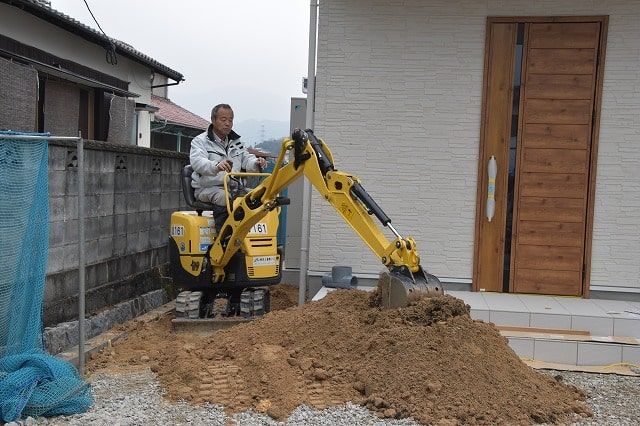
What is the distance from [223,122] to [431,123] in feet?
6.99

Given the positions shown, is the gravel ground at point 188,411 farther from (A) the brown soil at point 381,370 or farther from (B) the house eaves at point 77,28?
(B) the house eaves at point 77,28

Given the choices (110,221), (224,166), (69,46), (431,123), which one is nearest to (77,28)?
(69,46)

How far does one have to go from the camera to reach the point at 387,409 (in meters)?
3.95

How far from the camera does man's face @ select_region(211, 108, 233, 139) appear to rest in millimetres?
6180

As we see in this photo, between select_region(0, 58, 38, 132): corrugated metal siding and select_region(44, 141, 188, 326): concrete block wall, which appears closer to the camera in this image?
select_region(44, 141, 188, 326): concrete block wall

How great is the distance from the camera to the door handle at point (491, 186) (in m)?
6.44

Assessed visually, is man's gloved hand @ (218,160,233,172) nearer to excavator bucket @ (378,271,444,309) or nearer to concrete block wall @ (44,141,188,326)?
concrete block wall @ (44,141,188,326)

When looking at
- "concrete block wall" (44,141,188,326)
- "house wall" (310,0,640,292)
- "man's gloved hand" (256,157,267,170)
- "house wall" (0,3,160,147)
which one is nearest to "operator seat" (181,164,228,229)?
"man's gloved hand" (256,157,267,170)

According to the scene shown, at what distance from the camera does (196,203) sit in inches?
246

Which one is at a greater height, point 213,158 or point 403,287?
point 213,158

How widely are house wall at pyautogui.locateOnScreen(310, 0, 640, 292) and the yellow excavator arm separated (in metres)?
1.36

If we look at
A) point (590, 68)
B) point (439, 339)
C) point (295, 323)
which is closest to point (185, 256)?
point (295, 323)

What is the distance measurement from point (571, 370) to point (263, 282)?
285cm

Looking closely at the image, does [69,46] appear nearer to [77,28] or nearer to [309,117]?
[77,28]
